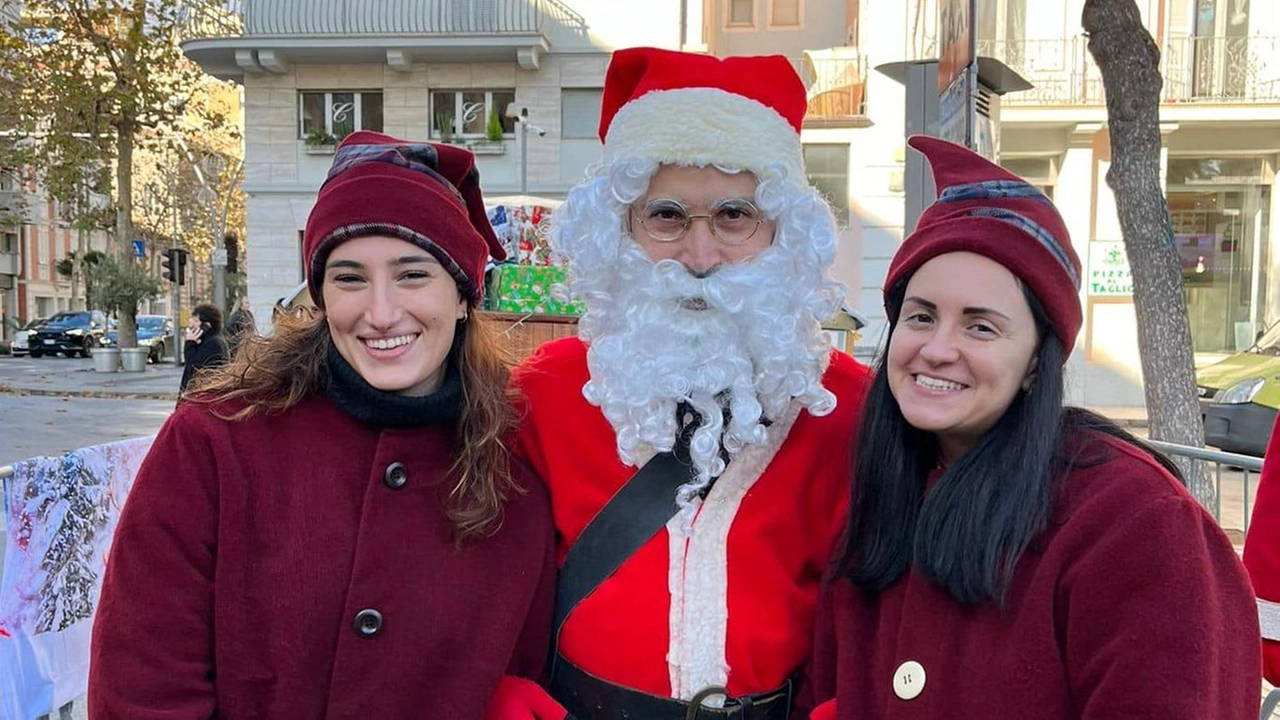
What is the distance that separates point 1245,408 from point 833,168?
9559mm

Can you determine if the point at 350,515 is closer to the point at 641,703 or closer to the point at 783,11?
the point at 641,703

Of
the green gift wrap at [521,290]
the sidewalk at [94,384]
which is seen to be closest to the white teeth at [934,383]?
the green gift wrap at [521,290]

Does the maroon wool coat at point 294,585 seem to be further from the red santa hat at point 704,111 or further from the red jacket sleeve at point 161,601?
the red santa hat at point 704,111

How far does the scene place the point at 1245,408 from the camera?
8352 mm

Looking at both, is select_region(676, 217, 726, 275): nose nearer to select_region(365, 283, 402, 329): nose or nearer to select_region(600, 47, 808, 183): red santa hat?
select_region(600, 47, 808, 183): red santa hat

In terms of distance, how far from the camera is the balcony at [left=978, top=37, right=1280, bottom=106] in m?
14.7

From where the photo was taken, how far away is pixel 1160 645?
4.81 feet

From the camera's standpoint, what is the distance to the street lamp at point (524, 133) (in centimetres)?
1755

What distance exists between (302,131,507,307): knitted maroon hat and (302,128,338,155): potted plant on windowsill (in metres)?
17.9

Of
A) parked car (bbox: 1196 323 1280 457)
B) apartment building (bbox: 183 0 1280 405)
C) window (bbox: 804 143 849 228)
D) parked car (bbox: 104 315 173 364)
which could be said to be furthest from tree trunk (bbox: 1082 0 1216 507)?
parked car (bbox: 104 315 173 364)

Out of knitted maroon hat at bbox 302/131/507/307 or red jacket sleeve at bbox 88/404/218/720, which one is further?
knitted maroon hat at bbox 302/131/507/307

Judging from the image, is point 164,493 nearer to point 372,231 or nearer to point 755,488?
point 372,231

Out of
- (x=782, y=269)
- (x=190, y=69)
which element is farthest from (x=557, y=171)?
(x=782, y=269)

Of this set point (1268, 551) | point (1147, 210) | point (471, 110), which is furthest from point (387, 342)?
point (471, 110)
